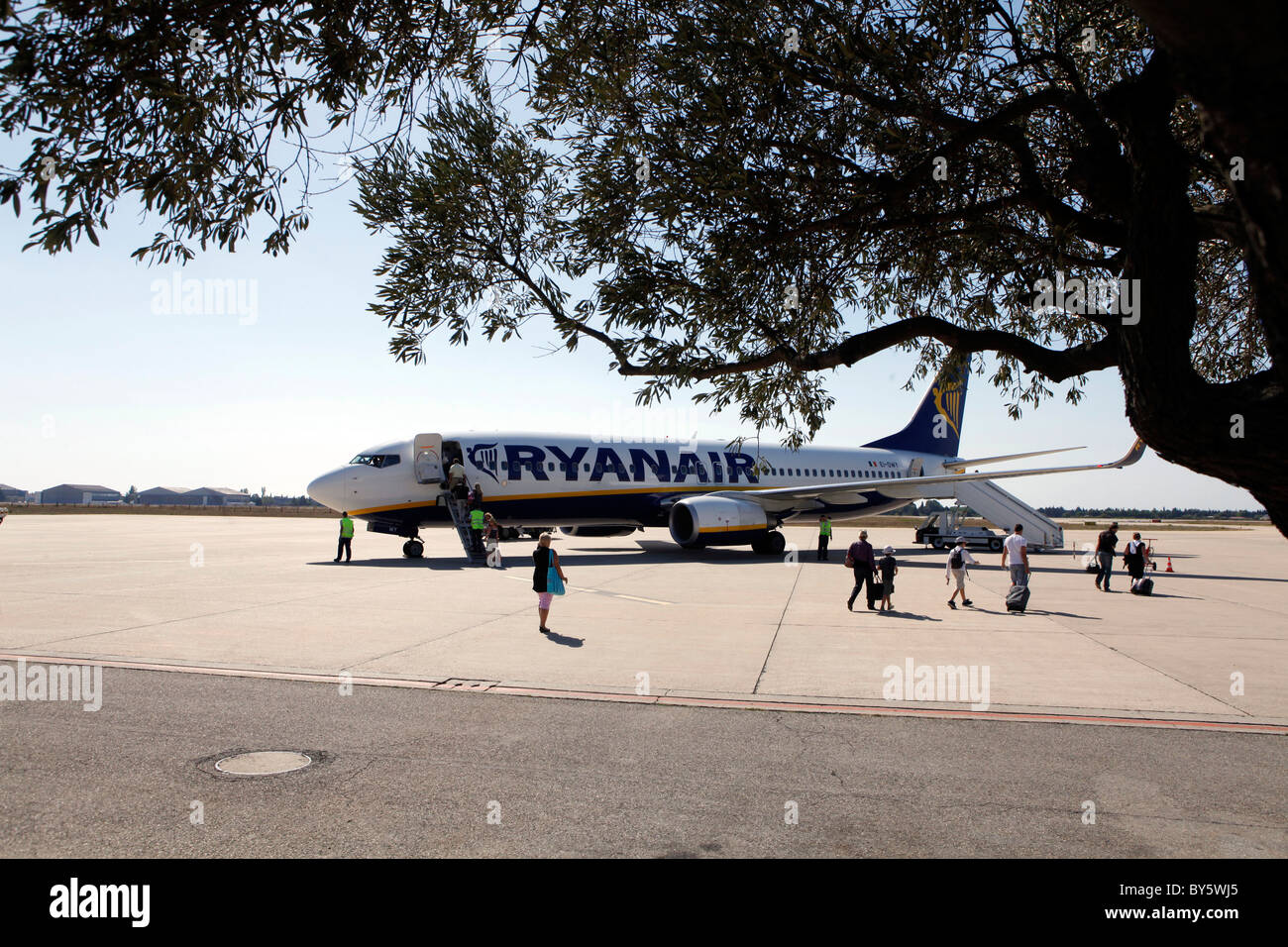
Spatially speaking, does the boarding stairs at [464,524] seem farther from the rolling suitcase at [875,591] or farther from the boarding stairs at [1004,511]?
the boarding stairs at [1004,511]

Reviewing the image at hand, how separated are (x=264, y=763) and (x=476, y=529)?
19.5m

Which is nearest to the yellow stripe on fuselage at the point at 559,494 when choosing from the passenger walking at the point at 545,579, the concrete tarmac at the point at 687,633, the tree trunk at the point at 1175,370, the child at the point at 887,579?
the concrete tarmac at the point at 687,633

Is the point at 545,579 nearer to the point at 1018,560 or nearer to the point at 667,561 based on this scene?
the point at 1018,560

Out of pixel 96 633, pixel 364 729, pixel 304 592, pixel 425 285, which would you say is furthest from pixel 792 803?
pixel 304 592

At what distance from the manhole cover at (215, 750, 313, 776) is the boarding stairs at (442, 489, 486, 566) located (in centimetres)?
1897

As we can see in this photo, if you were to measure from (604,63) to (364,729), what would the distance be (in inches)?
252

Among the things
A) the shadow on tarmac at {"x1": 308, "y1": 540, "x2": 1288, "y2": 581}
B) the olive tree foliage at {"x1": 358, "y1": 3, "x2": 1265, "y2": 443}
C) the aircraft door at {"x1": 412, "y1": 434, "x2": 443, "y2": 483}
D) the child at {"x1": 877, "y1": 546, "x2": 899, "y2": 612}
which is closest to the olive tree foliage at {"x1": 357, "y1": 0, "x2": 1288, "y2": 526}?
the olive tree foliage at {"x1": 358, "y1": 3, "x2": 1265, "y2": 443}

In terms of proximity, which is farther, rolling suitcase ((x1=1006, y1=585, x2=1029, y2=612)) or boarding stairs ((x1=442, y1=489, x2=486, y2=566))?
boarding stairs ((x1=442, y1=489, x2=486, y2=566))

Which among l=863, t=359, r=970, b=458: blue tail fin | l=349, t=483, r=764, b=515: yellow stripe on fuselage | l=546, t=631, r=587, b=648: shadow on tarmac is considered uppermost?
l=863, t=359, r=970, b=458: blue tail fin

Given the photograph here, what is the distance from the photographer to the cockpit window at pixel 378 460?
1069 inches

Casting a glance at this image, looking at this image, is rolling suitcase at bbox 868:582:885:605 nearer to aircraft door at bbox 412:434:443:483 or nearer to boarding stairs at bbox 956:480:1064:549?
aircraft door at bbox 412:434:443:483

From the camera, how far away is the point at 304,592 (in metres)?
17.5

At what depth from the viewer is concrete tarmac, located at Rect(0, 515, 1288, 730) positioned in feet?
31.3

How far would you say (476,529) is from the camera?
2580 centimetres
